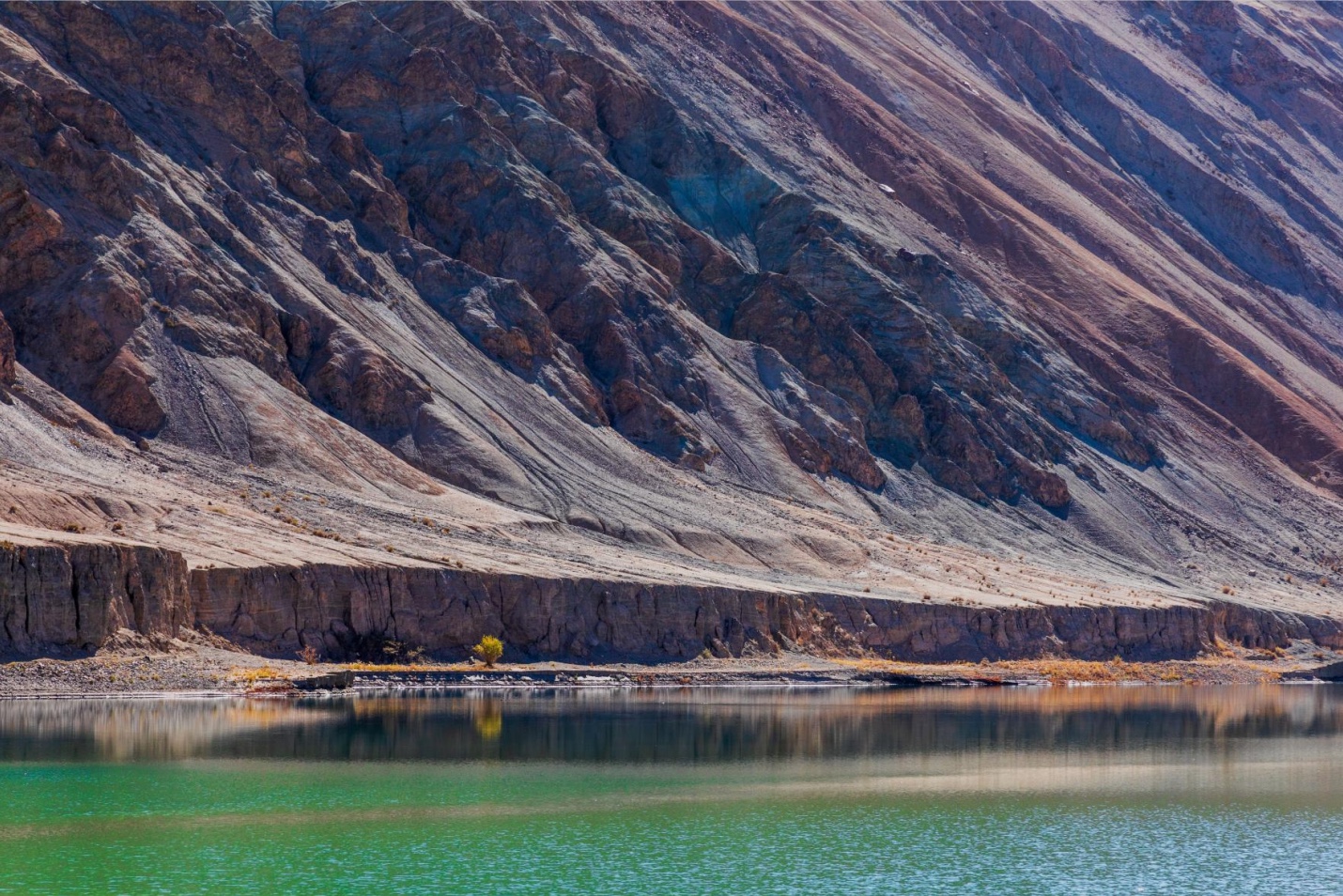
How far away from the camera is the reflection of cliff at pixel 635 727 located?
44.8 metres

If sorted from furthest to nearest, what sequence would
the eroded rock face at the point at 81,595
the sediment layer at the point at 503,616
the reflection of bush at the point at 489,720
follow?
the sediment layer at the point at 503,616 < the eroded rock face at the point at 81,595 < the reflection of bush at the point at 489,720

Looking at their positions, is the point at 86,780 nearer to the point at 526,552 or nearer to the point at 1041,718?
the point at 1041,718

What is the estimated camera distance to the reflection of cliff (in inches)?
1764

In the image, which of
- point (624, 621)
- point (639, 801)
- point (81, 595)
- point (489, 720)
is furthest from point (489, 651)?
point (639, 801)

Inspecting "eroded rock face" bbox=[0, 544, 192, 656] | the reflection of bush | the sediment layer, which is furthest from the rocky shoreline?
the reflection of bush

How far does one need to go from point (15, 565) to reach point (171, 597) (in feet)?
20.8

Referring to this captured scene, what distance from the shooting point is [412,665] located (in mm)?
65688

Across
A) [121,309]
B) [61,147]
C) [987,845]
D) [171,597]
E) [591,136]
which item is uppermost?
[591,136]

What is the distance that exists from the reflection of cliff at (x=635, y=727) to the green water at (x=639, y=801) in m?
0.19

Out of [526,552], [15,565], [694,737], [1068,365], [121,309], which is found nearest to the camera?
[694,737]

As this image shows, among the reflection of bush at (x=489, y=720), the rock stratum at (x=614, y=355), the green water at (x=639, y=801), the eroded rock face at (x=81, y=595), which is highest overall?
the rock stratum at (x=614, y=355)

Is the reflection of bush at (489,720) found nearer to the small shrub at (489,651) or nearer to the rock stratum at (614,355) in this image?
the small shrub at (489,651)

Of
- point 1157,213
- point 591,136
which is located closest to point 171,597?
point 591,136

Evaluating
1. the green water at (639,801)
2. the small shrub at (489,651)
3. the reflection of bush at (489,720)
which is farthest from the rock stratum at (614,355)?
the green water at (639,801)
